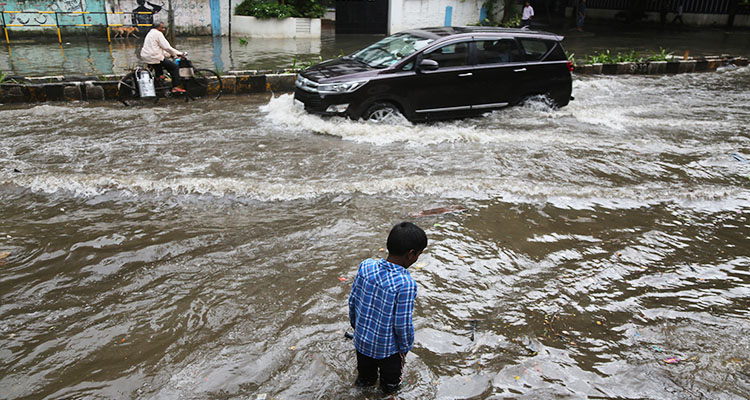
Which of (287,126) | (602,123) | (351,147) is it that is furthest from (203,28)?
(602,123)

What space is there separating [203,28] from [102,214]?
15552mm

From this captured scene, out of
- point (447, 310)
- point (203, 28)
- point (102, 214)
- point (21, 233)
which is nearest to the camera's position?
point (447, 310)

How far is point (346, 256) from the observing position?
4.86 meters

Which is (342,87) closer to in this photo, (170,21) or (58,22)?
(170,21)

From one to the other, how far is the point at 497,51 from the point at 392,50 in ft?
6.33

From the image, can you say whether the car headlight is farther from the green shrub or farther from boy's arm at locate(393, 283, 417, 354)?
the green shrub

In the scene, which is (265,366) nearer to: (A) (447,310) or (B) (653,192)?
(A) (447,310)

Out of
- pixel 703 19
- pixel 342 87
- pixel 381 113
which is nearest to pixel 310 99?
pixel 342 87

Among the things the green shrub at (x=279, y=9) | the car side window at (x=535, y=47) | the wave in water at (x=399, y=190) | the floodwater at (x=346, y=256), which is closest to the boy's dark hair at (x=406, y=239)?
the floodwater at (x=346, y=256)

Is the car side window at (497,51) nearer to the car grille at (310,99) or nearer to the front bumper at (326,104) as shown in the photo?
the front bumper at (326,104)

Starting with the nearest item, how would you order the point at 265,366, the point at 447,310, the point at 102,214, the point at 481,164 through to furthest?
the point at 265,366, the point at 447,310, the point at 102,214, the point at 481,164

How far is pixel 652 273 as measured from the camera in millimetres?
4785

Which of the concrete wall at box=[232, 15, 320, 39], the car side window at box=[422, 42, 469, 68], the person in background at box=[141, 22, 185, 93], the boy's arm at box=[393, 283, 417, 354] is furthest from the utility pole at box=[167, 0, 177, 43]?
the boy's arm at box=[393, 283, 417, 354]

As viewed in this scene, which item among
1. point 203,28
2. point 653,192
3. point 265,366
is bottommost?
point 265,366
